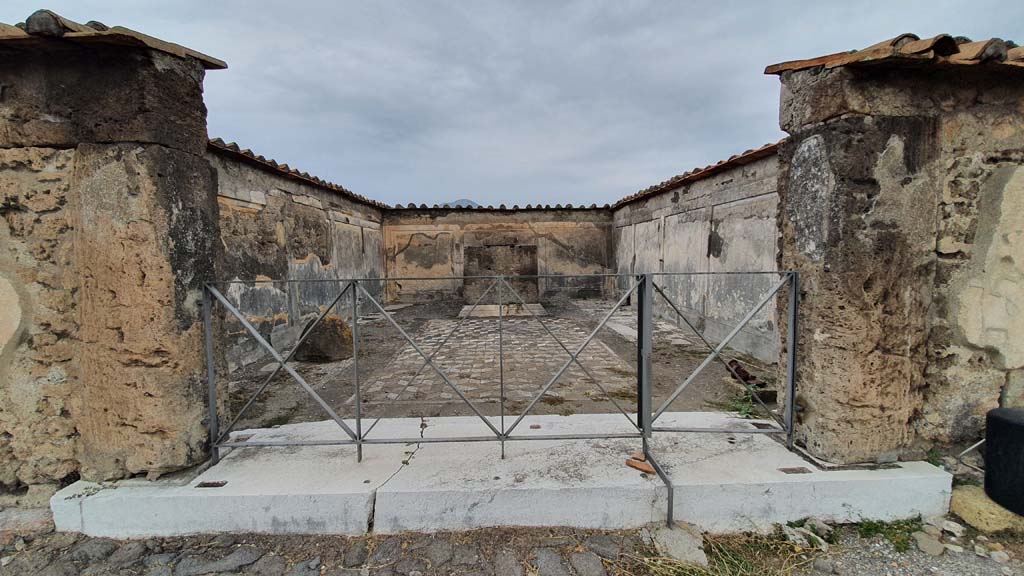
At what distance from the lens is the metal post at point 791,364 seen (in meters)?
2.67

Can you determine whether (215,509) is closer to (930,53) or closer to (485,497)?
(485,497)

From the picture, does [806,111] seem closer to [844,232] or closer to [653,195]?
[844,232]

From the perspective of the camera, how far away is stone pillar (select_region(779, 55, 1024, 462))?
2.41 m

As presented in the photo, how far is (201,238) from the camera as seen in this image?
2.54m

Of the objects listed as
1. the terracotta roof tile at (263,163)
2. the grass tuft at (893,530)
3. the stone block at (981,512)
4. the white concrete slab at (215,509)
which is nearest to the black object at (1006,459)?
the stone block at (981,512)

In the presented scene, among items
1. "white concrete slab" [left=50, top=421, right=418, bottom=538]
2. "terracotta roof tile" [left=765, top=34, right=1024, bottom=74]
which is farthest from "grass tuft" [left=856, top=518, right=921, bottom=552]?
"white concrete slab" [left=50, top=421, right=418, bottom=538]

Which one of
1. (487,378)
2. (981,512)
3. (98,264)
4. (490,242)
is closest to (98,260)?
(98,264)

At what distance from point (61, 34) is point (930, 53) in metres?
4.25

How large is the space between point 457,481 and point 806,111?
2.95m

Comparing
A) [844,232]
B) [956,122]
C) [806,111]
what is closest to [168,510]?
[844,232]

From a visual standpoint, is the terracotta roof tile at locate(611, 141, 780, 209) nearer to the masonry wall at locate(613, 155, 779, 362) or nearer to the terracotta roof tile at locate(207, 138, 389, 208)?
the masonry wall at locate(613, 155, 779, 362)

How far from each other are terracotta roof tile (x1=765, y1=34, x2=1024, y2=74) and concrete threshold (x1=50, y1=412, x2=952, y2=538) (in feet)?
7.30

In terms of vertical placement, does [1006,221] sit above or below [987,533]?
above

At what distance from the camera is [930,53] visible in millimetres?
2182
